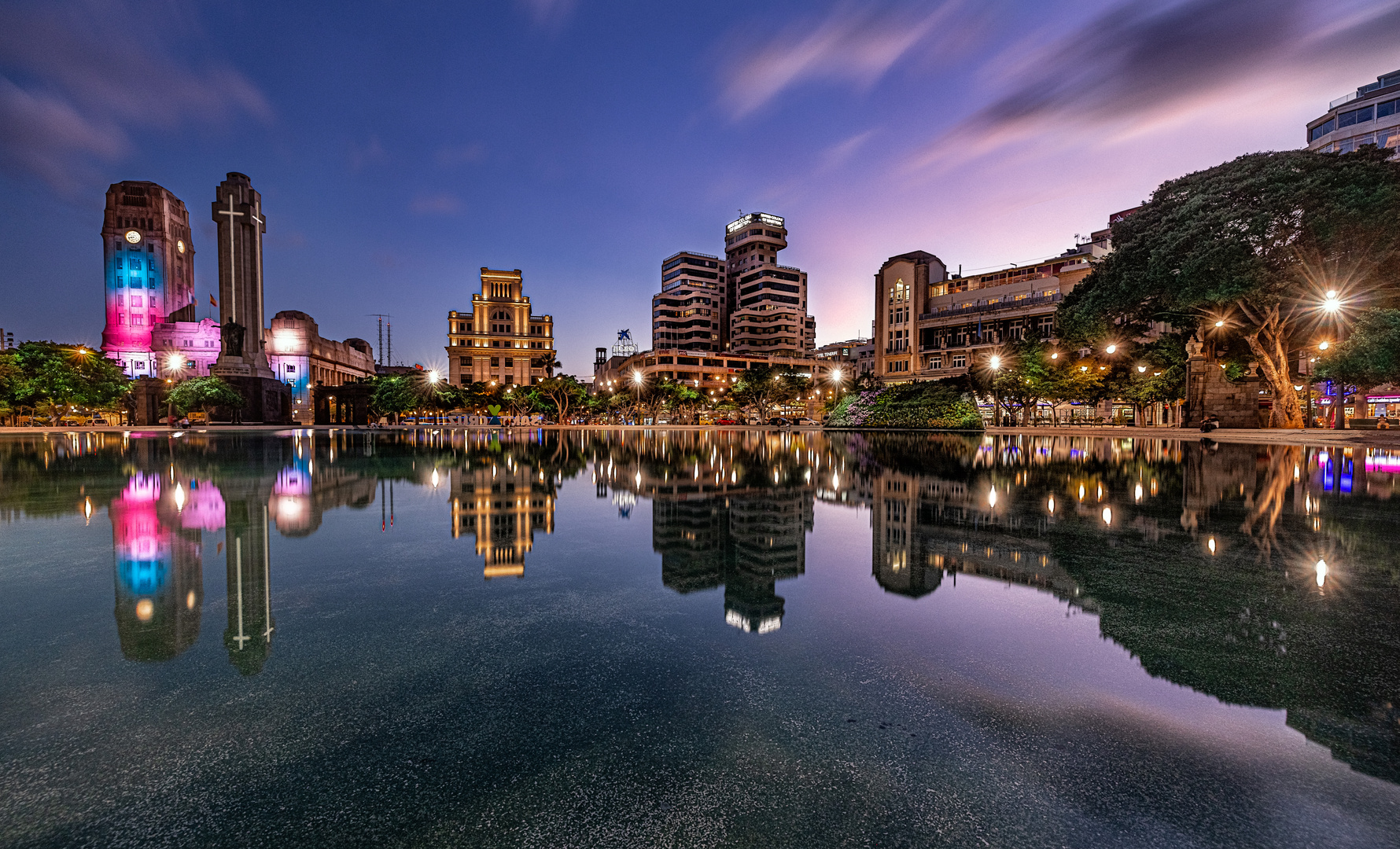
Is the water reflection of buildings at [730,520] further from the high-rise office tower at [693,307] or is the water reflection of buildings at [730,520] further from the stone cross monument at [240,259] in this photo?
the high-rise office tower at [693,307]

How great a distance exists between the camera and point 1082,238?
107 m

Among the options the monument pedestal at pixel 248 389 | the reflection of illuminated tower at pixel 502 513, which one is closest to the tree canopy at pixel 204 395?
the monument pedestal at pixel 248 389

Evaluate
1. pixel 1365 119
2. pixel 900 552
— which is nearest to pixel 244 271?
pixel 900 552

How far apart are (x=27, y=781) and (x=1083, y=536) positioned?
10972 millimetres

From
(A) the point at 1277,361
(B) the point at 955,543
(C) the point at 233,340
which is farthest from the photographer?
(C) the point at 233,340

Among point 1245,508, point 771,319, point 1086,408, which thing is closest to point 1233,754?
point 1245,508

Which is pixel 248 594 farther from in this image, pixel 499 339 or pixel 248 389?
pixel 499 339

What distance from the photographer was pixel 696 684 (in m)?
4.02

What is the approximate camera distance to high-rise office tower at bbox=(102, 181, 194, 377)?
11819cm

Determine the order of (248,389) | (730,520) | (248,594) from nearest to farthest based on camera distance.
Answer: (248,594) → (730,520) → (248,389)

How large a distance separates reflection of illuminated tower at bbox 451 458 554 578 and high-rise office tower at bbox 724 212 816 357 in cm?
14469

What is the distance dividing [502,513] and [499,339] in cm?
12881

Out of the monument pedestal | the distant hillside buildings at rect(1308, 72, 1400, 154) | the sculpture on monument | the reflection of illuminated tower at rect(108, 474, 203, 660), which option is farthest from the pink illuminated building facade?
the distant hillside buildings at rect(1308, 72, 1400, 154)

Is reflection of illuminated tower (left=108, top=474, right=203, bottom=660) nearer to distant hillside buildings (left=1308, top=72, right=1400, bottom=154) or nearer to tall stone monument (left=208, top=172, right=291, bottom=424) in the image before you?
tall stone monument (left=208, top=172, right=291, bottom=424)
